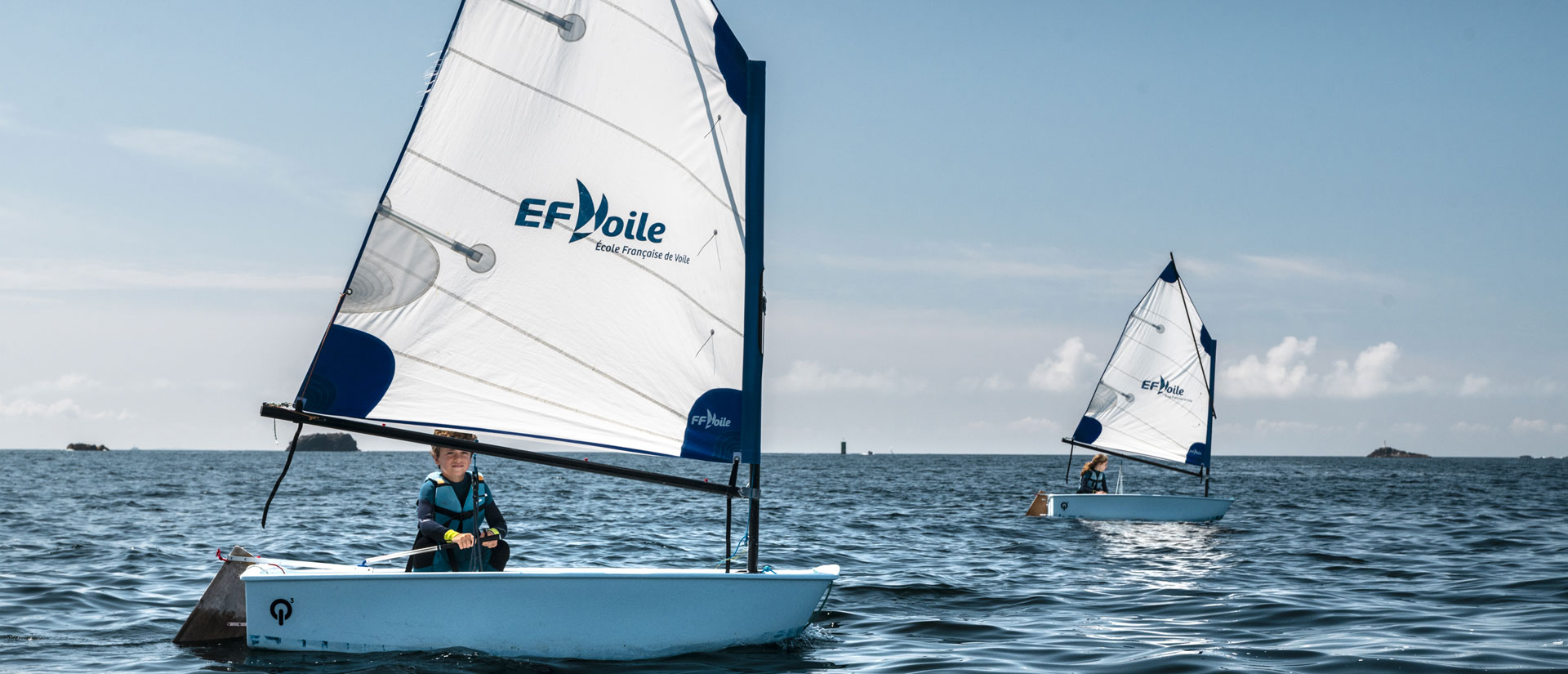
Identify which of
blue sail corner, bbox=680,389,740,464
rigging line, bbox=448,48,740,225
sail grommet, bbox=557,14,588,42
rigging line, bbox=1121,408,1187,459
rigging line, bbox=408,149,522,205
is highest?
sail grommet, bbox=557,14,588,42

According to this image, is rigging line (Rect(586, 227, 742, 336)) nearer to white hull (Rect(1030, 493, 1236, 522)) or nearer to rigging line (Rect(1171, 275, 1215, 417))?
white hull (Rect(1030, 493, 1236, 522))

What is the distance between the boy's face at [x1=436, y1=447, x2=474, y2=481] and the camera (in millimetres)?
9273

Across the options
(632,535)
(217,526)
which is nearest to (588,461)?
(632,535)

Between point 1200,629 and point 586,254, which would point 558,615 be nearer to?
point 586,254

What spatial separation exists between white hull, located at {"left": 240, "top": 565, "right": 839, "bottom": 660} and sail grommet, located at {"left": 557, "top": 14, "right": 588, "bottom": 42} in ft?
13.1

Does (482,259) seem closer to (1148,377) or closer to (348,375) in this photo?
(348,375)

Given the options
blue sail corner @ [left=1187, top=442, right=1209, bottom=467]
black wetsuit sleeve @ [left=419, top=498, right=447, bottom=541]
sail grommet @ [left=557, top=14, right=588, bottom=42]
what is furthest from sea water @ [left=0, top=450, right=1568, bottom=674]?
sail grommet @ [left=557, top=14, right=588, bottom=42]

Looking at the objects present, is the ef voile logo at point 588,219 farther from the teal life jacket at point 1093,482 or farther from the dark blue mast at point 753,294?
the teal life jacket at point 1093,482

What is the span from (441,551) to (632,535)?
12.6 metres

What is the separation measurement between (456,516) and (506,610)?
3.95 feet

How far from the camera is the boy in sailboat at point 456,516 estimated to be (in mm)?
9227

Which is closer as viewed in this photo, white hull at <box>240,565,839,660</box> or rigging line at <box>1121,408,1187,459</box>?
white hull at <box>240,565,839,660</box>

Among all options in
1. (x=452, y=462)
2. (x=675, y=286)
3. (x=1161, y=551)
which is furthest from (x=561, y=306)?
(x=1161, y=551)

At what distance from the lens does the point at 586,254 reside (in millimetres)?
8938
